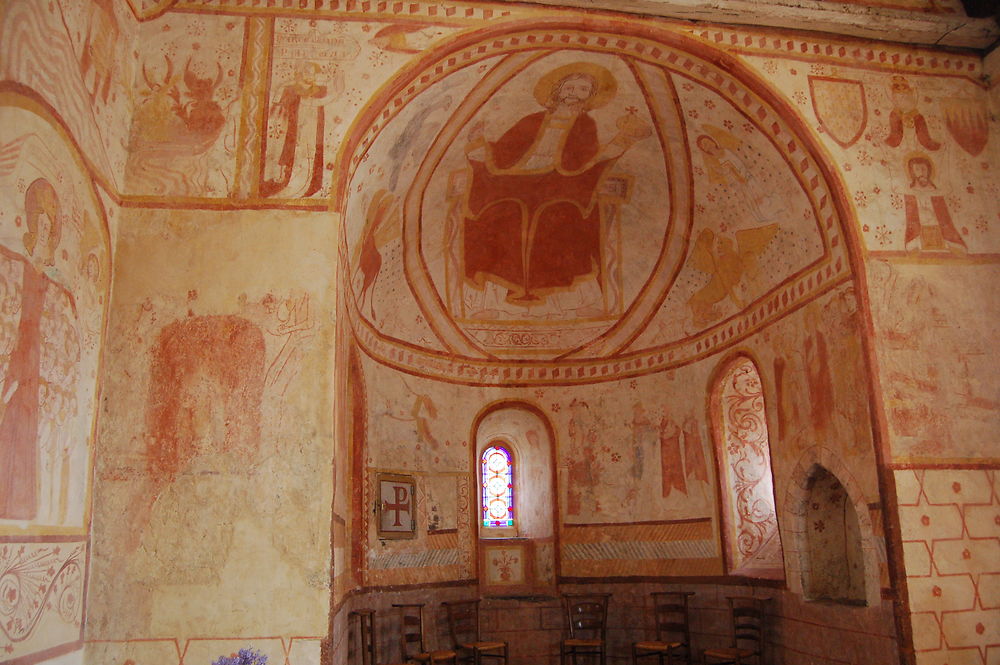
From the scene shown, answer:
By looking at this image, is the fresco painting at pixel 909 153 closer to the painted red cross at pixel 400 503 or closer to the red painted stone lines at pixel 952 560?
the red painted stone lines at pixel 952 560

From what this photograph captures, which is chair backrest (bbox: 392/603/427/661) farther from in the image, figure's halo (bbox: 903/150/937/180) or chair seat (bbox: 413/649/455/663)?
figure's halo (bbox: 903/150/937/180)

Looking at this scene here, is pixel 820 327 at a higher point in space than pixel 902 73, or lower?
lower

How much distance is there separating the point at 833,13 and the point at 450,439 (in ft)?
23.5

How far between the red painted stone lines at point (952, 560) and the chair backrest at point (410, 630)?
5.63 meters

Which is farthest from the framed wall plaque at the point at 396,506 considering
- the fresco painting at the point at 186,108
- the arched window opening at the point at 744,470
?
the fresco painting at the point at 186,108

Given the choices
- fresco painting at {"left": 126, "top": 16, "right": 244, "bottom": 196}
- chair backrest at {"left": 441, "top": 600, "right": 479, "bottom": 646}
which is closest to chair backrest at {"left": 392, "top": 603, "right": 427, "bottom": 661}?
chair backrest at {"left": 441, "top": 600, "right": 479, "bottom": 646}

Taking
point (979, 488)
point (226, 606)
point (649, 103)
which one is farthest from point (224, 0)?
point (979, 488)

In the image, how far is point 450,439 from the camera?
11.9 m

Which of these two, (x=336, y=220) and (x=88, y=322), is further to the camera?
(x=336, y=220)

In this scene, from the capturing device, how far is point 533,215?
11969 mm

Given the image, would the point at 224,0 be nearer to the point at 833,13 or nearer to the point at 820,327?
the point at 833,13

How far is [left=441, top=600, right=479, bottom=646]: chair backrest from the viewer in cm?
1088

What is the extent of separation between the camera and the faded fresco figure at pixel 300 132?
7.09 m

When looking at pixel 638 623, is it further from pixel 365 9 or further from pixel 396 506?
pixel 365 9
